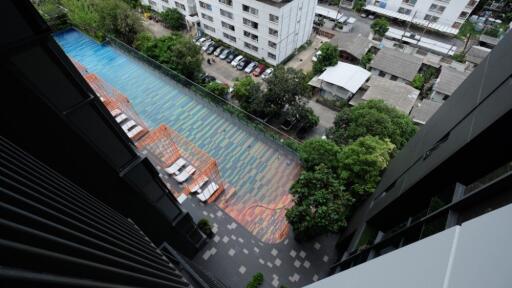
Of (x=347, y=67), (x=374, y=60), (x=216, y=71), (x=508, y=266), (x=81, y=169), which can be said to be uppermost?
(x=374, y=60)

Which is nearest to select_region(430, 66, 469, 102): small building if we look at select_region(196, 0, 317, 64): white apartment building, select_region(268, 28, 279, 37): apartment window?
select_region(196, 0, 317, 64): white apartment building

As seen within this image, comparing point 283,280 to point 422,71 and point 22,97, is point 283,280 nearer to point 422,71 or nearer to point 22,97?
point 22,97

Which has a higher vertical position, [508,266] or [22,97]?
[508,266]

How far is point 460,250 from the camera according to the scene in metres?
1.98

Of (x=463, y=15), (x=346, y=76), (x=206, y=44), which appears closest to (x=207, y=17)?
(x=206, y=44)

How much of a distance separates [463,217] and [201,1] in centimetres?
3250

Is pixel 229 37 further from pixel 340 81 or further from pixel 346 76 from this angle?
pixel 346 76

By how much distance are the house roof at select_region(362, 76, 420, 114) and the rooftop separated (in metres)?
1.11

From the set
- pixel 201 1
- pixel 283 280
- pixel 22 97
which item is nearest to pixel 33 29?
pixel 22 97

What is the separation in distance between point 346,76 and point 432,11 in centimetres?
2203

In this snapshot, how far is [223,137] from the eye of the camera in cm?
1945

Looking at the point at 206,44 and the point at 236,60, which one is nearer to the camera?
the point at 236,60

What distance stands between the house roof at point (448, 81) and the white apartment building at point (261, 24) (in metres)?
15.8

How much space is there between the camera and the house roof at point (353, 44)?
3012cm
